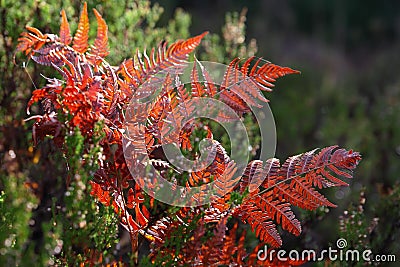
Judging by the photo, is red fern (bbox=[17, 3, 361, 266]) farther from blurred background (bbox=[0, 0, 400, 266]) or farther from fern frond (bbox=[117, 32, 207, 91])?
blurred background (bbox=[0, 0, 400, 266])

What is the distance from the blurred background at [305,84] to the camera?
2.81 meters

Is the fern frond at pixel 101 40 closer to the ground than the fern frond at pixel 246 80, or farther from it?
farther from it

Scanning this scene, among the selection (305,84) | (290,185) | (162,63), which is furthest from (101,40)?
(305,84)

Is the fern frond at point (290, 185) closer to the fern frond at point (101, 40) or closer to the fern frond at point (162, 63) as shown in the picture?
the fern frond at point (162, 63)

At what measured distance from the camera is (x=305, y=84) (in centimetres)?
710

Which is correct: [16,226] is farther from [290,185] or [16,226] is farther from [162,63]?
[290,185]

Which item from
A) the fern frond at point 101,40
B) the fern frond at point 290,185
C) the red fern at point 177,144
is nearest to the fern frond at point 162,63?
the red fern at point 177,144

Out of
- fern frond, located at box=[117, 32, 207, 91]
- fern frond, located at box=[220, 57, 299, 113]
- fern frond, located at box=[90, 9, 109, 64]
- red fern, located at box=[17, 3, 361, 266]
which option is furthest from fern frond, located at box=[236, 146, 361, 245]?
fern frond, located at box=[90, 9, 109, 64]

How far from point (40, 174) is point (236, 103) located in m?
1.38

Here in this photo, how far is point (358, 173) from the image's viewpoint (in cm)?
472

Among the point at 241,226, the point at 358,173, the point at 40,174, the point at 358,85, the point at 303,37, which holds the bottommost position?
the point at 241,226

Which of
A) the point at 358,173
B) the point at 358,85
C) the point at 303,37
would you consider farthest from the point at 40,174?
the point at 303,37

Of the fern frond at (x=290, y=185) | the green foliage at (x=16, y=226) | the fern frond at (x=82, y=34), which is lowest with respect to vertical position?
the green foliage at (x=16, y=226)

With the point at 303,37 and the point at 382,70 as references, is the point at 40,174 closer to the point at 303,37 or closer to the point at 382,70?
the point at 382,70
